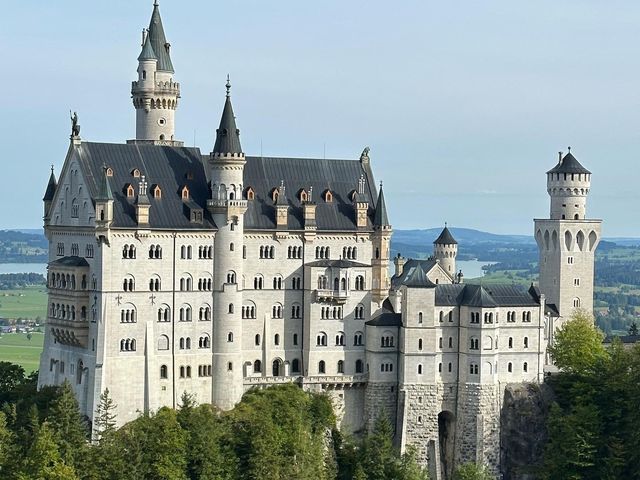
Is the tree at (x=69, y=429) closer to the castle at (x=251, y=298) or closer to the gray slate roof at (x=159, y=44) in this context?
the castle at (x=251, y=298)

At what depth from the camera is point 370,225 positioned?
452 feet

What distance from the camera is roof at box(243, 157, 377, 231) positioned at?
13425 cm

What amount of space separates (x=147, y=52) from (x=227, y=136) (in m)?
16.0

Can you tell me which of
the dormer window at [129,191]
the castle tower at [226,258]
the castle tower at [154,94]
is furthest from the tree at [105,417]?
the castle tower at [154,94]

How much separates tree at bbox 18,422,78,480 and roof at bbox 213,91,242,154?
2719 centimetres

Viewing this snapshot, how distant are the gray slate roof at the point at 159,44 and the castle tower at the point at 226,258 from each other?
1359 cm

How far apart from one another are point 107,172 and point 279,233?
1596 cm

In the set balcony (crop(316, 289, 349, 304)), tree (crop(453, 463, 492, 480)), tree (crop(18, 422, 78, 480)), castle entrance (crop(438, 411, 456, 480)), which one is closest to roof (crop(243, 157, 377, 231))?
balcony (crop(316, 289, 349, 304))

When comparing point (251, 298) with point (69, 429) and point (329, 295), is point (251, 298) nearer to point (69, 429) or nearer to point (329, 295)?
point (329, 295)

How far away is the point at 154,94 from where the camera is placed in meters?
141

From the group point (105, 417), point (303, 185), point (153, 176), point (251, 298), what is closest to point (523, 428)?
point (251, 298)

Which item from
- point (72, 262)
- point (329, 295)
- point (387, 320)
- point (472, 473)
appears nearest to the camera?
point (72, 262)

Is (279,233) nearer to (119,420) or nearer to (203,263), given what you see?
(203,263)

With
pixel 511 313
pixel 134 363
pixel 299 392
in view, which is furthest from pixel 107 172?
pixel 511 313
